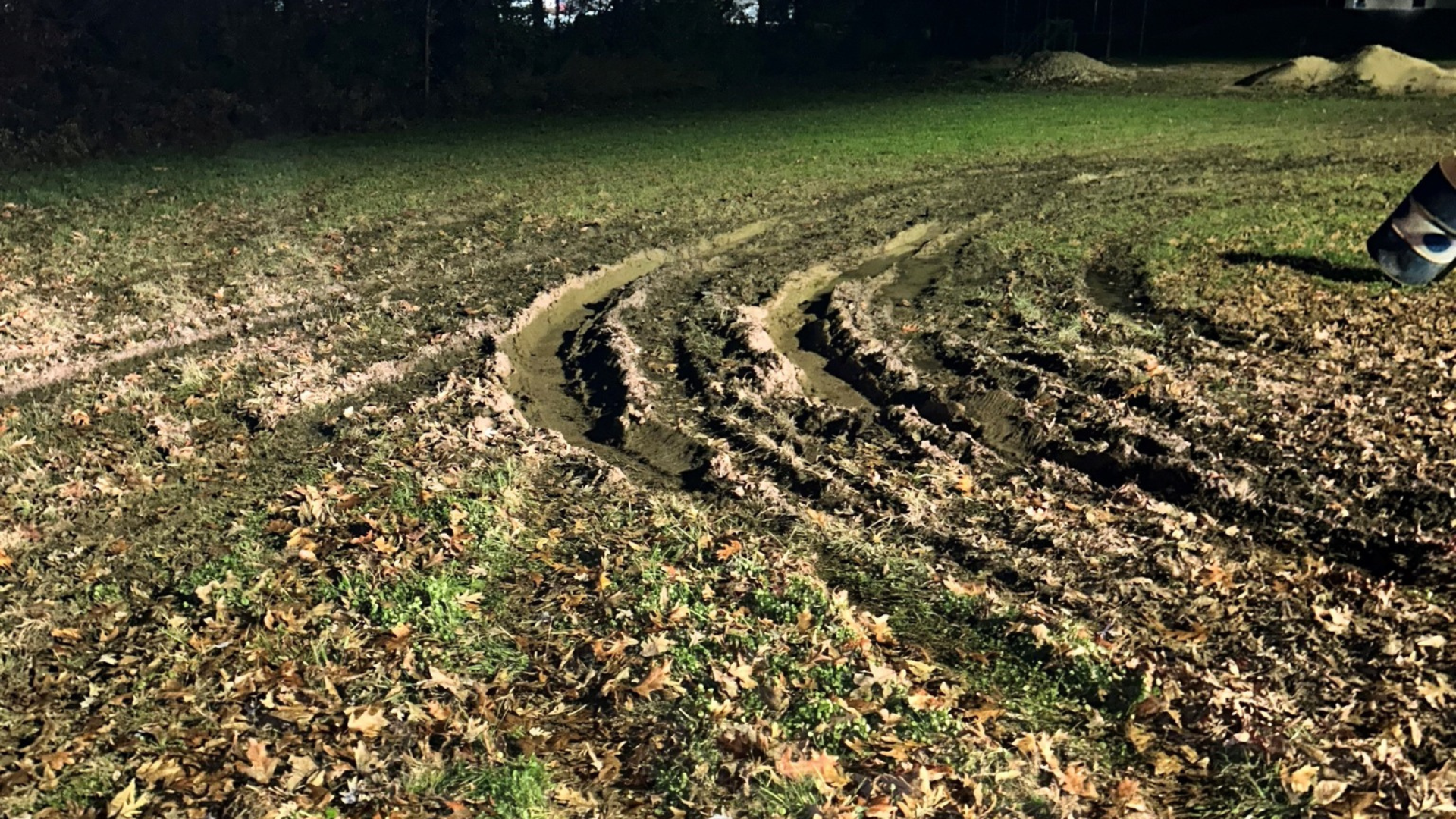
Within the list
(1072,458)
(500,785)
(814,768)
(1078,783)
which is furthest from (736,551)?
(1072,458)

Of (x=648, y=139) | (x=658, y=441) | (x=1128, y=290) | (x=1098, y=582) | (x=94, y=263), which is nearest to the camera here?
(x=1098, y=582)

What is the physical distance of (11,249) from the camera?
11141 mm

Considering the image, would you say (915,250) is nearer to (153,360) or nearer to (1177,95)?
(153,360)

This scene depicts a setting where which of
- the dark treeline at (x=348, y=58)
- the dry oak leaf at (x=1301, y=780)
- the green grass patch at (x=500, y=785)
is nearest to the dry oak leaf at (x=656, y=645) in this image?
the green grass patch at (x=500, y=785)

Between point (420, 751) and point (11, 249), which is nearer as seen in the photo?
point (420, 751)

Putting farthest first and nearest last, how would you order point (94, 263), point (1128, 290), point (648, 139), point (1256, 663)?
point (648, 139) < point (94, 263) < point (1128, 290) < point (1256, 663)

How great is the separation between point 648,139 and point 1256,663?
1615 cm

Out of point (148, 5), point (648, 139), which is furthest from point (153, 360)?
point (148, 5)

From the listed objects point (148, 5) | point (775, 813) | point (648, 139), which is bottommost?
point (775, 813)

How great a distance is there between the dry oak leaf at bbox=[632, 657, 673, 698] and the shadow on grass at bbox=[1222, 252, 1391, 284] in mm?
7475

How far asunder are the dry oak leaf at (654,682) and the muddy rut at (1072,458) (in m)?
1.50

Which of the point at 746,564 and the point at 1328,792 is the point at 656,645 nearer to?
the point at 746,564

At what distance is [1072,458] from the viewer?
20.5 ft

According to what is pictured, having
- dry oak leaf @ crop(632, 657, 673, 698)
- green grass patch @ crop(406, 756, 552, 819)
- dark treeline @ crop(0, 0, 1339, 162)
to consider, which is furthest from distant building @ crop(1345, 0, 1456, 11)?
green grass patch @ crop(406, 756, 552, 819)
